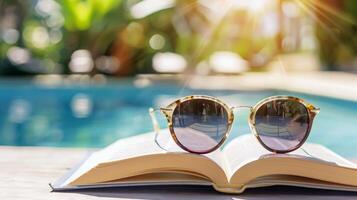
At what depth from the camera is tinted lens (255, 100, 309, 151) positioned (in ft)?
5.66

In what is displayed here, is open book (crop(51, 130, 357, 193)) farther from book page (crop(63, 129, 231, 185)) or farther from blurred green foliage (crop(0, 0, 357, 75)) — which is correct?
blurred green foliage (crop(0, 0, 357, 75))

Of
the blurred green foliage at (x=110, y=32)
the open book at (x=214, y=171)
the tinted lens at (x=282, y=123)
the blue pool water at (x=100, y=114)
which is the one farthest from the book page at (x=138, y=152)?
the blurred green foliage at (x=110, y=32)

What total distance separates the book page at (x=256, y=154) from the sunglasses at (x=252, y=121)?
0.16 ft

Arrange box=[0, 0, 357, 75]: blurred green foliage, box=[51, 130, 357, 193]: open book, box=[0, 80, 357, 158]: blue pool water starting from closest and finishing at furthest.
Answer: box=[51, 130, 357, 193]: open book
box=[0, 80, 357, 158]: blue pool water
box=[0, 0, 357, 75]: blurred green foliage

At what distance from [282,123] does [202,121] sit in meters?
0.23

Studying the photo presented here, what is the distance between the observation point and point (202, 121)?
173 centimetres

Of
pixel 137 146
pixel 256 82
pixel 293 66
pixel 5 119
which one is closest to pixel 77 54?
pixel 256 82

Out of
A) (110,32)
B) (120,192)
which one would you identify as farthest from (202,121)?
(110,32)

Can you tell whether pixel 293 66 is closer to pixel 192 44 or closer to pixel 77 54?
pixel 192 44

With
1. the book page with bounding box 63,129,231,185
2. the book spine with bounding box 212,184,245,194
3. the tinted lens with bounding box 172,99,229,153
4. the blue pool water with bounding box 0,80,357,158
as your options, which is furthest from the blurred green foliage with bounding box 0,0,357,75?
the book spine with bounding box 212,184,245,194

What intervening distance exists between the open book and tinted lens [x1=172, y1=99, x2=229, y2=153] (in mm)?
64

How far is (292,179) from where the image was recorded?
5.49ft

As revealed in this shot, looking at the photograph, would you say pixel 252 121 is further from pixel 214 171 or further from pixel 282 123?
pixel 214 171

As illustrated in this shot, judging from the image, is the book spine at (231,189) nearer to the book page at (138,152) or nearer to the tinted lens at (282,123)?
the book page at (138,152)
